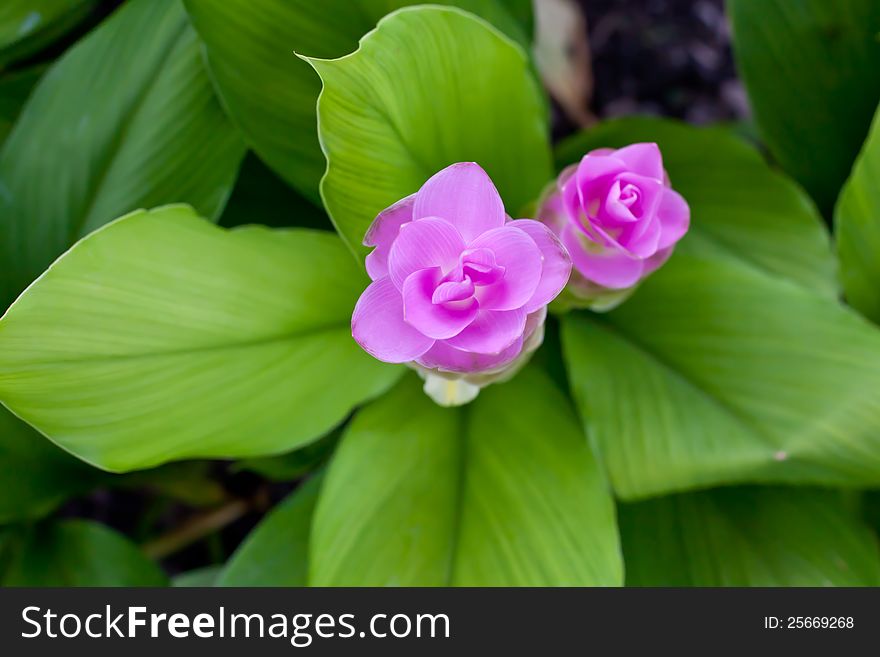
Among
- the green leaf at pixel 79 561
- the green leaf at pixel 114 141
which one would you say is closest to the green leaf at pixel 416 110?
the green leaf at pixel 114 141

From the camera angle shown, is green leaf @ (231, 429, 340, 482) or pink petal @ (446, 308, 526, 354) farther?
green leaf @ (231, 429, 340, 482)

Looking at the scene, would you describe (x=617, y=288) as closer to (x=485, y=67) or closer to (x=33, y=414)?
(x=485, y=67)

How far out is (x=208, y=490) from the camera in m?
0.86

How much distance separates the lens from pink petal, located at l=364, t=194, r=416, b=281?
381mm

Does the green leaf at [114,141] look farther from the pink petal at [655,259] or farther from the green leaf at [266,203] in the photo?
the pink petal at [655,259]

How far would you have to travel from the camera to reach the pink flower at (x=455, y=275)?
1.15 ft

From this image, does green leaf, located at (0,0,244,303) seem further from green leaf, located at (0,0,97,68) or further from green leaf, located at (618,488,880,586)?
green leaf, located at (618,488,880,586)

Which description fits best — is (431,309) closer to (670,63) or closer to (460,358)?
(460,358)

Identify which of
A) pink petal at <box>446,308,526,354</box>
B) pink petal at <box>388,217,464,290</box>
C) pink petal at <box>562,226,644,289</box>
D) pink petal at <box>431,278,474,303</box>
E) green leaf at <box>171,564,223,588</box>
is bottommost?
green leaf at <box>171,564,223,588</box>

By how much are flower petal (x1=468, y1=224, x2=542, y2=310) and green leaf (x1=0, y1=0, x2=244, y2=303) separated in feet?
0.94

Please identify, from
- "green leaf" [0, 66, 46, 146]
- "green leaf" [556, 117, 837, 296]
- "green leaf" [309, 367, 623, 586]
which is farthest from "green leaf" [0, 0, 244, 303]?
"green leaf" [556, 117, 837, 296]

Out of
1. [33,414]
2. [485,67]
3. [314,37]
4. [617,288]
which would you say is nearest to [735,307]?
[617,288]

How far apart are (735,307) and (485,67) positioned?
0.25 meters

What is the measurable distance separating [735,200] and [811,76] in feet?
0.49
